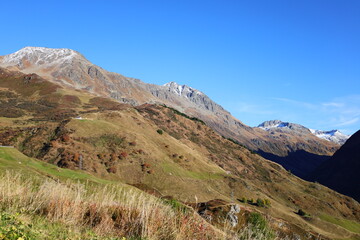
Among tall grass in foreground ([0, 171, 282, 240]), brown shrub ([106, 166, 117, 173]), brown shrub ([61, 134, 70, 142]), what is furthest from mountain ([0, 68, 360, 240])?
tall grass in foreground ([0, 171, 282, 240])

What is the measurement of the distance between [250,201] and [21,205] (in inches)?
2712

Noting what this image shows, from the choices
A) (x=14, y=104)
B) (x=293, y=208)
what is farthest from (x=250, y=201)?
(x=14, y=104)

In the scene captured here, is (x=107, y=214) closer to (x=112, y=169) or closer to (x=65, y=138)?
(x=112, y=169)

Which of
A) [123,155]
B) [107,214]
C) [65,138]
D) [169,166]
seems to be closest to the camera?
[107,214]

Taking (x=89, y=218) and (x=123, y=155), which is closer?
(x=89, y=218)

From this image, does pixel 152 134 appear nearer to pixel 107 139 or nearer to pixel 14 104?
pixel 107 139

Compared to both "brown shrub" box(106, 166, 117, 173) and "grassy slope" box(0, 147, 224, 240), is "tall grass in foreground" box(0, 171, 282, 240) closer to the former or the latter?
"grassy slope" box(0, 147, 224, 240)

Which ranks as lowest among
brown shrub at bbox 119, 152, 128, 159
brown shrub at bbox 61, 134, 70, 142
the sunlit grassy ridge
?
brown shrub at bbox 119, 152, 128, 159

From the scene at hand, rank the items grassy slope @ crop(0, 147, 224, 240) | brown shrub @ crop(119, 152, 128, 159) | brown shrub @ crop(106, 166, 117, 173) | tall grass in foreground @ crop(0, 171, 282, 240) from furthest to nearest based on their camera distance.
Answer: brown shrub @ crop(119, 152, 128, 159)
brown shrub @ crop(106, 166, 117, 173)
tall grass in foreground @ crop(0, 171, 282, 240)
grassy slope @ crop(0, 147, 224, 240)

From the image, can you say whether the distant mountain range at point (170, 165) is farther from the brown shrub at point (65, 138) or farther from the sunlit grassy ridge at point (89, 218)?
the sunlit grassy ridge at point (89, 218)

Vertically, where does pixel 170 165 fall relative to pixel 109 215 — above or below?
below

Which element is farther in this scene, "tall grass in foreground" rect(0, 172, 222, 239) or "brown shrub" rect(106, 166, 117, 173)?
"brown shrub" rect(106, 166, 117, 173)

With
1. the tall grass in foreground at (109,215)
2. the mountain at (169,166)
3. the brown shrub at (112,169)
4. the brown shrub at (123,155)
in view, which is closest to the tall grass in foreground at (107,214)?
the tall grass in foreground at (109,215)

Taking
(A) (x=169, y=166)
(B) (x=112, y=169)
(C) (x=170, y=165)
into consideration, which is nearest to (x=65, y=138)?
(B) (x=112, y=169)
